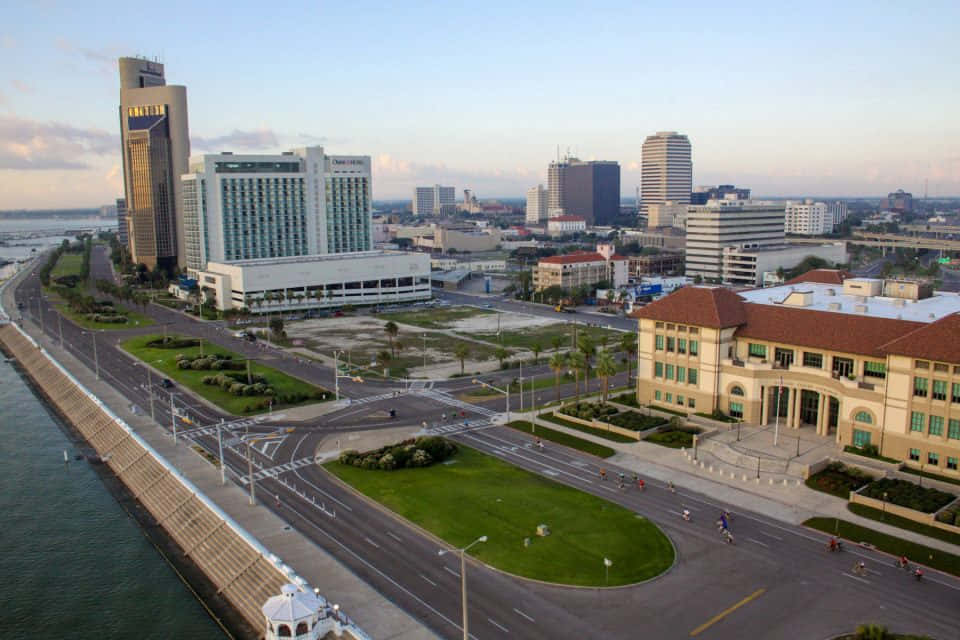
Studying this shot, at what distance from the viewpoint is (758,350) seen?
89.1 meters

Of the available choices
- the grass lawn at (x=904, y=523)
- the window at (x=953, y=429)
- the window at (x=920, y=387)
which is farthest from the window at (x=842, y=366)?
the grass lawn at (x=904, y=523)

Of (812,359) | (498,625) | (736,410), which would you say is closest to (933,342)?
(812,359)

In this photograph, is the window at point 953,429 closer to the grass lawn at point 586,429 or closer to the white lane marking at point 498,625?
the grass lawn at point 586,429

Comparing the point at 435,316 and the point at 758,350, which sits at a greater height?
the point at 758,350

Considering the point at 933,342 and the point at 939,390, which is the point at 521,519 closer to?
the point at 939,390

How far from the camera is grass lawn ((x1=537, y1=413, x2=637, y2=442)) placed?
85438 mm

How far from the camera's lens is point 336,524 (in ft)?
207

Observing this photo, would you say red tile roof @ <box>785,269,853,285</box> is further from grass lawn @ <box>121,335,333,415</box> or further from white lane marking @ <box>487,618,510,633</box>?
white lane marking @ <box>487,618,510,633</box>

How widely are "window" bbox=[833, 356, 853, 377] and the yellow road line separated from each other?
3731 cm

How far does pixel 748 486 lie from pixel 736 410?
19378 millimetres

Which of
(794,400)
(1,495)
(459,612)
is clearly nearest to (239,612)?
(459,612)

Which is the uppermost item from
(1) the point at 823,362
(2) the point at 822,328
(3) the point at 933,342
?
(3) the point at 933,342

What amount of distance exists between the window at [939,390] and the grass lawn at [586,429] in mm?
30081

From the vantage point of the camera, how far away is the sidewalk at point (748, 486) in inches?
2480
